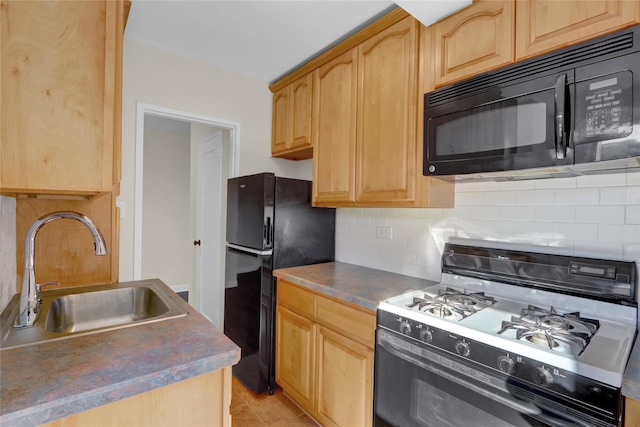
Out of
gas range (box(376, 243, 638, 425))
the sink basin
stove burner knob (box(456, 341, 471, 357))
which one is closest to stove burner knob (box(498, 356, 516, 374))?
gas range (box(376, 243, 638, 425))

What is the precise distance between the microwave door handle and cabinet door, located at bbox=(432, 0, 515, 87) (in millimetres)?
250

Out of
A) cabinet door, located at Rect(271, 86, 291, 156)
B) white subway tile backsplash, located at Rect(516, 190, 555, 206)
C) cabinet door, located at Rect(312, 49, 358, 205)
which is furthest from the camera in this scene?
cabinet door, located at Rect(271, 86, 291, 156)


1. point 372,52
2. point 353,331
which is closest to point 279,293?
point 353,331

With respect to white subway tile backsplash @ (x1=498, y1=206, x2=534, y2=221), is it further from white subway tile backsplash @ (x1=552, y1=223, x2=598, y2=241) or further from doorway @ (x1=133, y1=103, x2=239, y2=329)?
doorway @ (x1=133, y1=103, x2=239, y2=329)

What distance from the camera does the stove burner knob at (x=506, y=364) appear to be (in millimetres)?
1051

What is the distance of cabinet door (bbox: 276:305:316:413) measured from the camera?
198cm

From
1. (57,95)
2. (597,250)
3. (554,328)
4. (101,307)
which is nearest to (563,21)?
(597,250)

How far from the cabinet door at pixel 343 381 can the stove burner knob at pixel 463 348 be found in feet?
1.69

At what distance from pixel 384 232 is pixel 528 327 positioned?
1.17 metres

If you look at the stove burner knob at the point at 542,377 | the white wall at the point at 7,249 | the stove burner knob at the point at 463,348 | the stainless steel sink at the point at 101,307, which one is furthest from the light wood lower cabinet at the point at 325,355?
the white wall at the point at 7,249

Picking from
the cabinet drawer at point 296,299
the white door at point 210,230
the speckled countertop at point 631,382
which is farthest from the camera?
the white door at point 210,230

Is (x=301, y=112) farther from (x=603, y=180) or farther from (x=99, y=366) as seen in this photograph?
(x=99, y=366)

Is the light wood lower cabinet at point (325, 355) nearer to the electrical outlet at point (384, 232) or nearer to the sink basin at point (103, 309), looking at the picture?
the electrical outlet at point (384, 232)

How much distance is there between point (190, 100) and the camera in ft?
8.33
